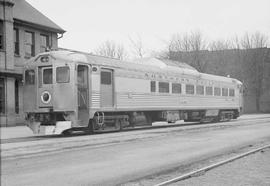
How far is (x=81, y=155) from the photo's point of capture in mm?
11891

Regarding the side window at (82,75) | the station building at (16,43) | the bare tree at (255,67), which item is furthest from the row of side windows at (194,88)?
the bare tree at (255,67)

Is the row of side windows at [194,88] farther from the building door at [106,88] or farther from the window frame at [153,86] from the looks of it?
the building door at [106,88]

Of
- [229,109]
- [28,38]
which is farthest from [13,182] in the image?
[229,109]

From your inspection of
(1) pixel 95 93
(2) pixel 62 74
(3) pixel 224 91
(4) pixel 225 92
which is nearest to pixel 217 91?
(3) pixel 224 91

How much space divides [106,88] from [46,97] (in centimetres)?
279

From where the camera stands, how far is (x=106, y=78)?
20125mm

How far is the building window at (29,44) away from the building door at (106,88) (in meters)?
12.4

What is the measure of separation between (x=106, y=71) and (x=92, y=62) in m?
1.07

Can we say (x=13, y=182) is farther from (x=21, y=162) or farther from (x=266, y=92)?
(x=266, y=92)

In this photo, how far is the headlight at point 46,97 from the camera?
18.8 meters

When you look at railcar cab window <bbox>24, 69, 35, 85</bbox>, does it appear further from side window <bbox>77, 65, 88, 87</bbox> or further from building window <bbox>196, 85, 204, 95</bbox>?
building window <bbox>196, 85, 204, 95</bbox>

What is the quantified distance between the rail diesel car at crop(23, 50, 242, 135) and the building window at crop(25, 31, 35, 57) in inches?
373

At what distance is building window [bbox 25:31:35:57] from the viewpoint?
3105 cm

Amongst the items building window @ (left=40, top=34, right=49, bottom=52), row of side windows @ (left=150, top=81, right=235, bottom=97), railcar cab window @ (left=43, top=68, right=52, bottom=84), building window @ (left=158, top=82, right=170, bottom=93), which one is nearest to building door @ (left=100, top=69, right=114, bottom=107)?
railcar cab window @ (left=43, top=68, right=52, bottom=84)
